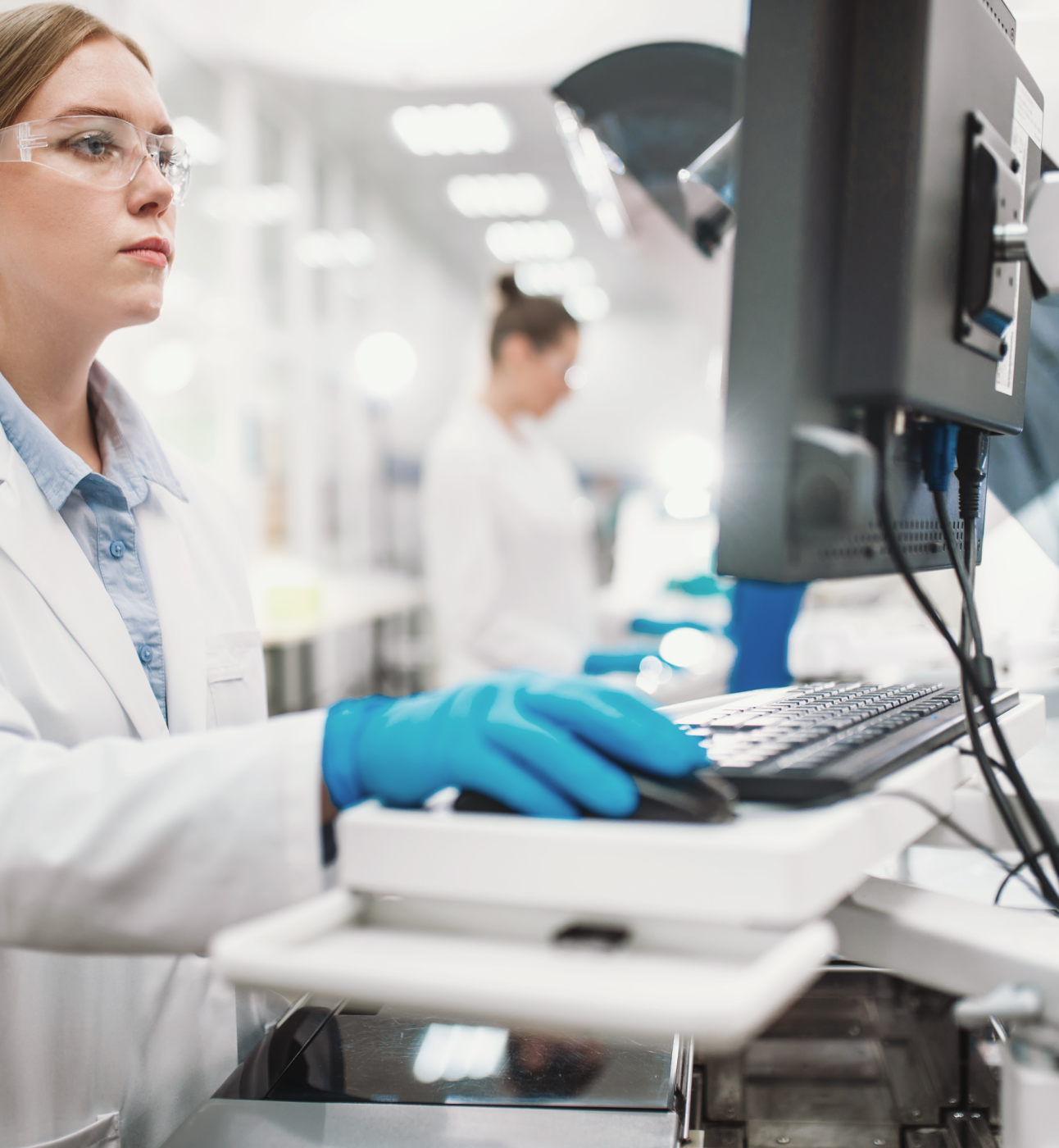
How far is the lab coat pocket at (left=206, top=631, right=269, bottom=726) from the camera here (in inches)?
40.8

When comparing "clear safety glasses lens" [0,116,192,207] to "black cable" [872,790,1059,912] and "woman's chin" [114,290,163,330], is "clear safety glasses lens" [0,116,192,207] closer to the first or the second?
"woman's chin" [114,290,163,330]

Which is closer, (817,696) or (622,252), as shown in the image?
(817,696)

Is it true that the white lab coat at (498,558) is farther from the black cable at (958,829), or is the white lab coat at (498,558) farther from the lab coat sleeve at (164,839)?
the lab coat sleeve at (164,839)

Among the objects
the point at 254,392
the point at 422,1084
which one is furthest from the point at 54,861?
the point at 254,392

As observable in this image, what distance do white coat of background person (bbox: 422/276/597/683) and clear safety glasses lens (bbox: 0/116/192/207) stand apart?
5.56 feet

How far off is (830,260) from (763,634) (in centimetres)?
148

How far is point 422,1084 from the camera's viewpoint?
0.66 meters

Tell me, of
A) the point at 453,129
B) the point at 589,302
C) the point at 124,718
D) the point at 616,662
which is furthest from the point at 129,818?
the point at 589,302

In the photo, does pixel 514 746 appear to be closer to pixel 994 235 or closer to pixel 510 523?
pixel 994 235

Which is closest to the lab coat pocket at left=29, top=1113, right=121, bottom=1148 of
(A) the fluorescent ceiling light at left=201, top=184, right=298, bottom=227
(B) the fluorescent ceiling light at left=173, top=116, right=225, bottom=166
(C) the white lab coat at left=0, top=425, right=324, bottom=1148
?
(C) the white lab coat at left=0, top=425, right=324, bottom=1148

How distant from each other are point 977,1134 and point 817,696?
340mm

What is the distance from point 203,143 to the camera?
4.65m

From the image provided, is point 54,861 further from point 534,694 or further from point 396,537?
point 396,537

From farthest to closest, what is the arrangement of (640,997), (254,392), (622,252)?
(622,252), (254,392), (640,997)
